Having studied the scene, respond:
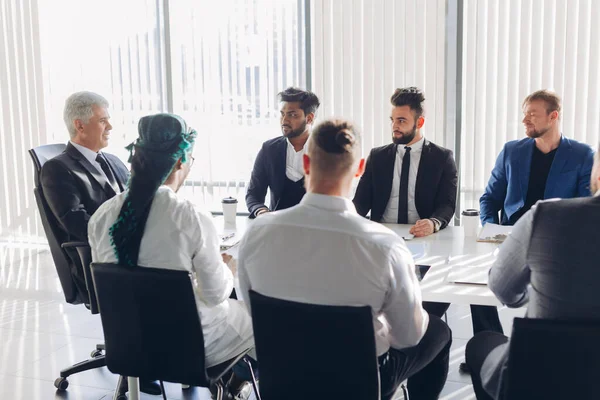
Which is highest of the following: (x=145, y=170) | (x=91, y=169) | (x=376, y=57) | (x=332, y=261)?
(x=376, y=57)

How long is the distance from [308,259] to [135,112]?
A: 4.38 meters

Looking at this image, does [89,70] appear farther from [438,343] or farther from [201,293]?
[438,343]

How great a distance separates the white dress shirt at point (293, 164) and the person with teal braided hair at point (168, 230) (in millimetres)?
1656

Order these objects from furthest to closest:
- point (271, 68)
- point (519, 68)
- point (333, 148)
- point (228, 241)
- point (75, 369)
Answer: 1. point (271, 68)
2. point (519, 68)
3. point (75, 369)
4. point (228, 241)
5. point (333, 148)

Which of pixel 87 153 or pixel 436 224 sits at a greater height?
pixel 87 153

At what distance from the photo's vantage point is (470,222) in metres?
3.21

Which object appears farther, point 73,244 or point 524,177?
point 524,177

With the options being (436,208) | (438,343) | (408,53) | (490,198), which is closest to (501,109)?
(408,53)

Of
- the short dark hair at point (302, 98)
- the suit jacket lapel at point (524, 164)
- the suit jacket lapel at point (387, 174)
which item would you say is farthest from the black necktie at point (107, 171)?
the suit jacket lapel at point (524, 164)

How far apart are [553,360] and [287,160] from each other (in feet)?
8.74

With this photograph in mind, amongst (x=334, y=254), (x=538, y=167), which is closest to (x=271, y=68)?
(x=538, y=167)

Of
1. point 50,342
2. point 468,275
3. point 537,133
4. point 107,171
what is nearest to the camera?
point 468,275

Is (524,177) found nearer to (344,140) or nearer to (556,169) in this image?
(556,169)

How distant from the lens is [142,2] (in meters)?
5.75
